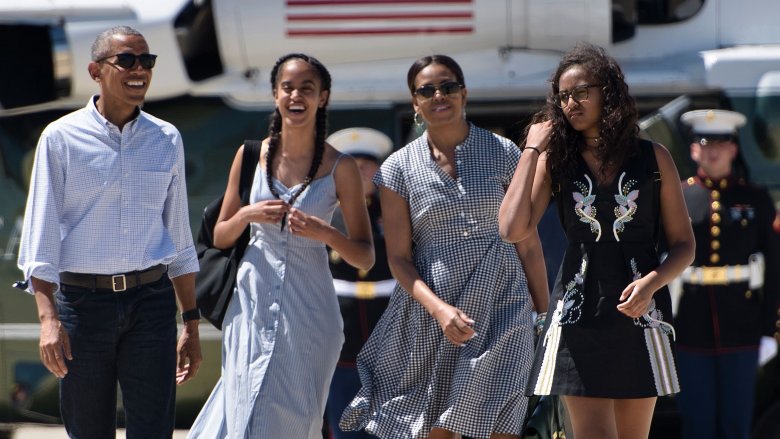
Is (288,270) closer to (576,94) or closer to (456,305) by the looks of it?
(456,305)

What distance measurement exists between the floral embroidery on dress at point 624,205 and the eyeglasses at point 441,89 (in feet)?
2.62

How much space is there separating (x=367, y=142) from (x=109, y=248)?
198 centimetres

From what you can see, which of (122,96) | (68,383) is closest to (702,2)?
(122,96)

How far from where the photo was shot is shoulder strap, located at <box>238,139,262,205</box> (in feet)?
13.2

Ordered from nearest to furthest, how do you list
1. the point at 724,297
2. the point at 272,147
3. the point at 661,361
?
the point at 661,361 < the point at 272,147 < the point at 724,297

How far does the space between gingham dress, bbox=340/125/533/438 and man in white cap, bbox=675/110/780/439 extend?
1843 mm

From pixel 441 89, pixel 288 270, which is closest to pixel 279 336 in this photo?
pixel 288 270

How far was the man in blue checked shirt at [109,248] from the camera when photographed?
3471mm

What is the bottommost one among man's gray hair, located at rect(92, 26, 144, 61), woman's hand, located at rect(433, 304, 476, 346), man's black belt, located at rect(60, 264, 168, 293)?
woman's hand, located at rect(433, 304, 476, 346)

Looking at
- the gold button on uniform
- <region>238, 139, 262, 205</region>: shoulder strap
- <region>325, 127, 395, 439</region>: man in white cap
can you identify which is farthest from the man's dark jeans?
the gold button on uniform

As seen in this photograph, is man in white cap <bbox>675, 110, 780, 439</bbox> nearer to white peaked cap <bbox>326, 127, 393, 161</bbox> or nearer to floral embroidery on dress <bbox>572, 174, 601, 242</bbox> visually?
white peaked cap <bbox>326, 127, 393, 161</bbox>

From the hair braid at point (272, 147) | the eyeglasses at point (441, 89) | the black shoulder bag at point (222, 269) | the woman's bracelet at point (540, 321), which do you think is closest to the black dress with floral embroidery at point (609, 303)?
the woman's bracelet at point (540, 321)

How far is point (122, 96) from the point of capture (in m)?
3.59

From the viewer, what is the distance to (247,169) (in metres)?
4.04
